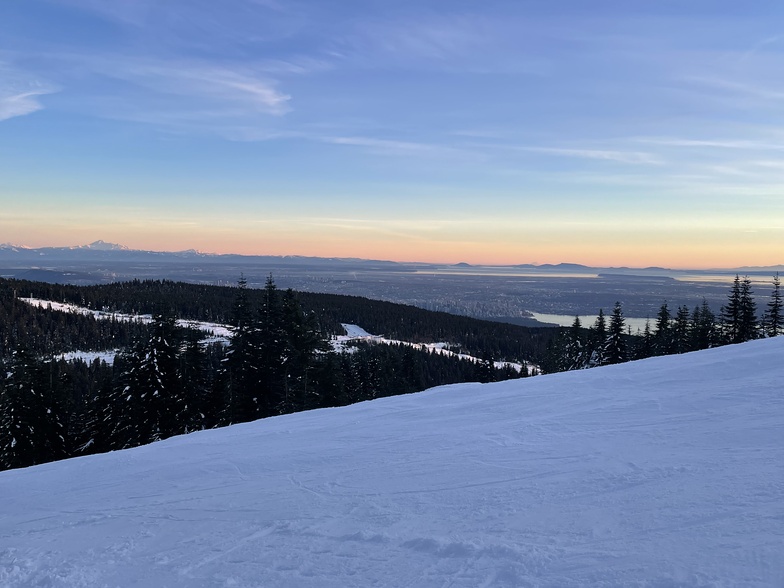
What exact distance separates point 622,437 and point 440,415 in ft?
13.8

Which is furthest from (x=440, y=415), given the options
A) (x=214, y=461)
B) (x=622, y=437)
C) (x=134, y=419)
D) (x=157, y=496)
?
(x=134, y=419)

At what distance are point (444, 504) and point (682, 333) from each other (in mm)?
52689

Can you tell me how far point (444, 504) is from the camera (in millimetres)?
5613

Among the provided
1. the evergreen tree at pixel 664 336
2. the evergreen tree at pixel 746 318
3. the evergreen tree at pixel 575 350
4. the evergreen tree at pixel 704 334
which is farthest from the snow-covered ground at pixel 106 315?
the evergreen tree at pixel 746 318

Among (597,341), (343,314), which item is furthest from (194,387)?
(343,314)

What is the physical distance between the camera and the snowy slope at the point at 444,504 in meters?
4.20

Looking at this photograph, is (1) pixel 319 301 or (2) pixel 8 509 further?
(1) pixel 319 301

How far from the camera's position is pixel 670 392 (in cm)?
1017

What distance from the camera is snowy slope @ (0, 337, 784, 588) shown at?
13.8 feet

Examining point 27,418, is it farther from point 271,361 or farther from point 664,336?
point 664,336

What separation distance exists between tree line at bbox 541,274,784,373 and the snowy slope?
35.6m

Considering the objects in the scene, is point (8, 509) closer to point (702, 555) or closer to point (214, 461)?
point (214, 461)

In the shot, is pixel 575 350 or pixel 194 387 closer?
pixel 194 387

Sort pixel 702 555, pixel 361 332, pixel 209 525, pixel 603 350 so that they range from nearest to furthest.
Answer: pixel 702 555
pixel 209 525
pixel 603 350
pixel 361 332
